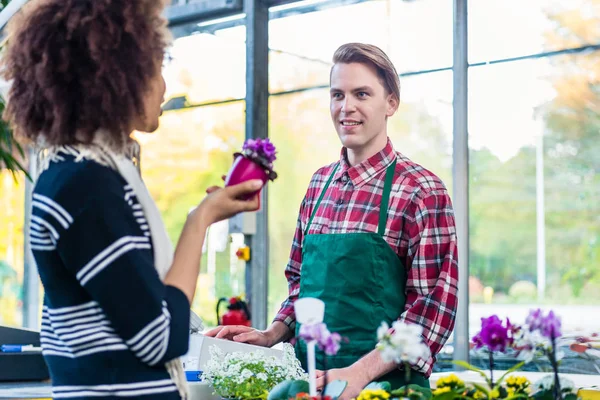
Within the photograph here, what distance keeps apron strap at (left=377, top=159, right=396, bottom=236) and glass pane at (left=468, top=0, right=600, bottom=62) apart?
277 centimetres

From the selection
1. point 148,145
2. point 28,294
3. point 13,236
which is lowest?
point 28,294

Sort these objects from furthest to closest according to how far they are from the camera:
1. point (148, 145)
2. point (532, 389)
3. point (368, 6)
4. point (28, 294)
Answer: point (28, 294)
point (148, 145)
point (368, 6)
point (532, 389)

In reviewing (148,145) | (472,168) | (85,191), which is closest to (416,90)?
(472,168)

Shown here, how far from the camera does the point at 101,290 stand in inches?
47.9

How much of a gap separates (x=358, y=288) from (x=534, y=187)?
296 centimetres

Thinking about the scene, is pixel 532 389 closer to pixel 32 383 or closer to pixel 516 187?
pixel 32 383

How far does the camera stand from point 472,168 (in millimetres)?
4918

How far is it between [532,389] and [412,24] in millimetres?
3856

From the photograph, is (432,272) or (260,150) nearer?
(260,150)

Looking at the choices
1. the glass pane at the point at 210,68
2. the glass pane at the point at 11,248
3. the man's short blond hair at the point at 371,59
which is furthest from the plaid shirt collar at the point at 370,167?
the glass pane at the point at 11,248

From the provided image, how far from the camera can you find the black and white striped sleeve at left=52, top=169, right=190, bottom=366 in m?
1.22

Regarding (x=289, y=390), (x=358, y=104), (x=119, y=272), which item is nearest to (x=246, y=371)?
(x=289, y=390)

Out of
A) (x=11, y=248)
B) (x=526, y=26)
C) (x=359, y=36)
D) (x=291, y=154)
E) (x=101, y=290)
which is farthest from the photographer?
(x=11, y=248)

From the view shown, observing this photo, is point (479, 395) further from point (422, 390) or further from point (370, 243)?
point (370, 243)
